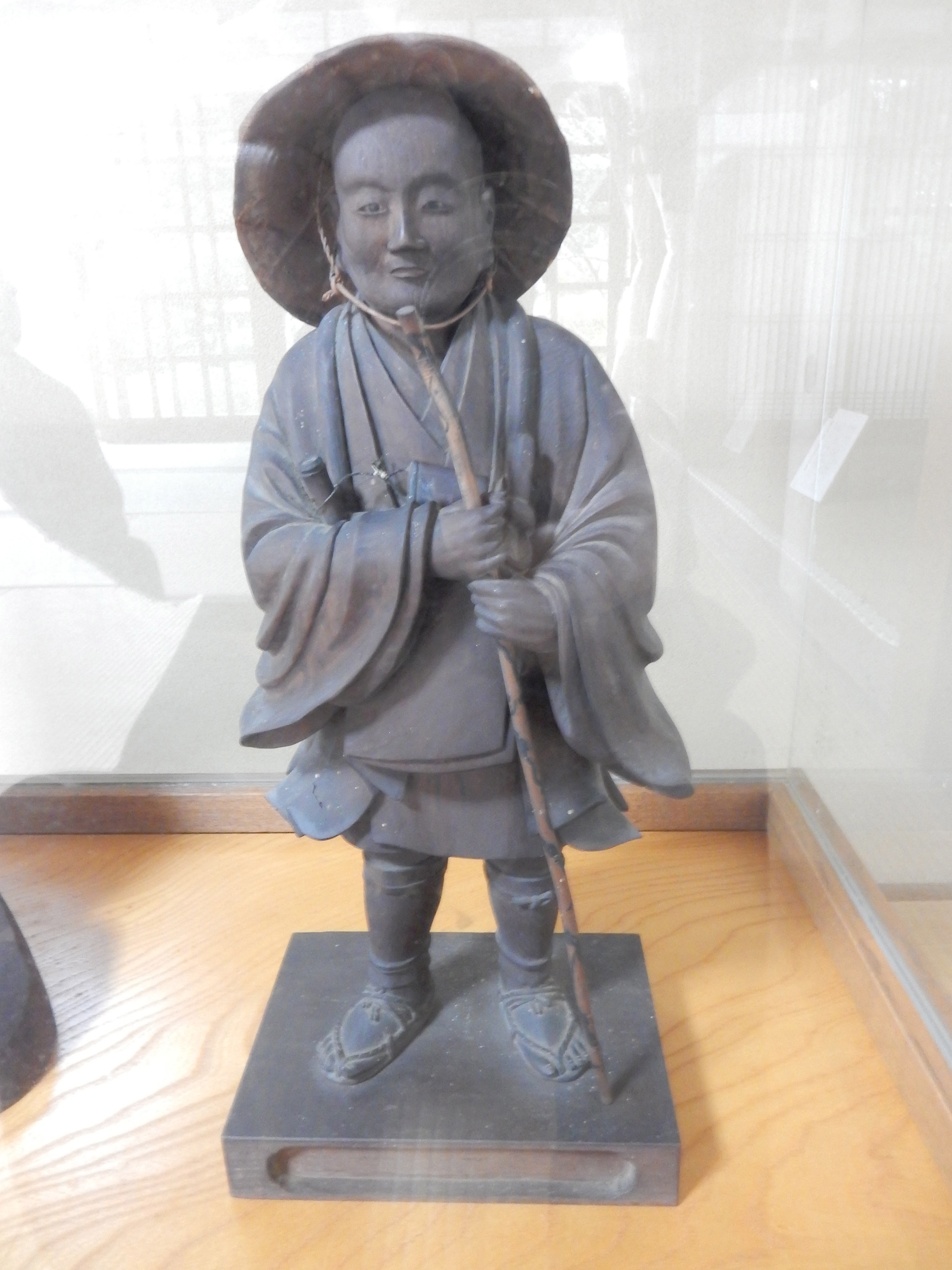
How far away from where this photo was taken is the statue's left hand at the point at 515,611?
0.81 m

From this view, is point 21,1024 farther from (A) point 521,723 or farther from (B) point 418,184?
(B) point 418,184

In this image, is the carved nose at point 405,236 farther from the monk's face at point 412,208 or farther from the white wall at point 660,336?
the white wall at point 660,336

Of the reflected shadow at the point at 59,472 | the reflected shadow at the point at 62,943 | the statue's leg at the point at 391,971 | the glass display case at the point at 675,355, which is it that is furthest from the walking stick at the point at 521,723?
the reflected shadow at the point at 59,472

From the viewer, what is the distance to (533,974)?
3.57 feet

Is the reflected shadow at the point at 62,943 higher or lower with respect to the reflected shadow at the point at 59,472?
lower

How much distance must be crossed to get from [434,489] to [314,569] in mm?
127

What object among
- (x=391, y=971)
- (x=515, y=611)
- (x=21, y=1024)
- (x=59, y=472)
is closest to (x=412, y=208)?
(x=515, y=611)

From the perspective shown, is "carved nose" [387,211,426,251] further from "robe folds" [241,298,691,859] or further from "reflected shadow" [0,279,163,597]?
"reflected shadow" [0,279,163,597]

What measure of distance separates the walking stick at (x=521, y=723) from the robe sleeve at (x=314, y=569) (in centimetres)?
5

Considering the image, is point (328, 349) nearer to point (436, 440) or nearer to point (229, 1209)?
point (436, 440)

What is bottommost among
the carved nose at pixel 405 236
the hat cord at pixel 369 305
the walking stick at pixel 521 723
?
the walking stick at pixel 521 723

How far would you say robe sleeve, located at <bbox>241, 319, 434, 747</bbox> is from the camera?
0.82 meters

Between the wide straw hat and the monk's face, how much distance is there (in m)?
0.03

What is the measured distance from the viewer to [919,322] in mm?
1186
